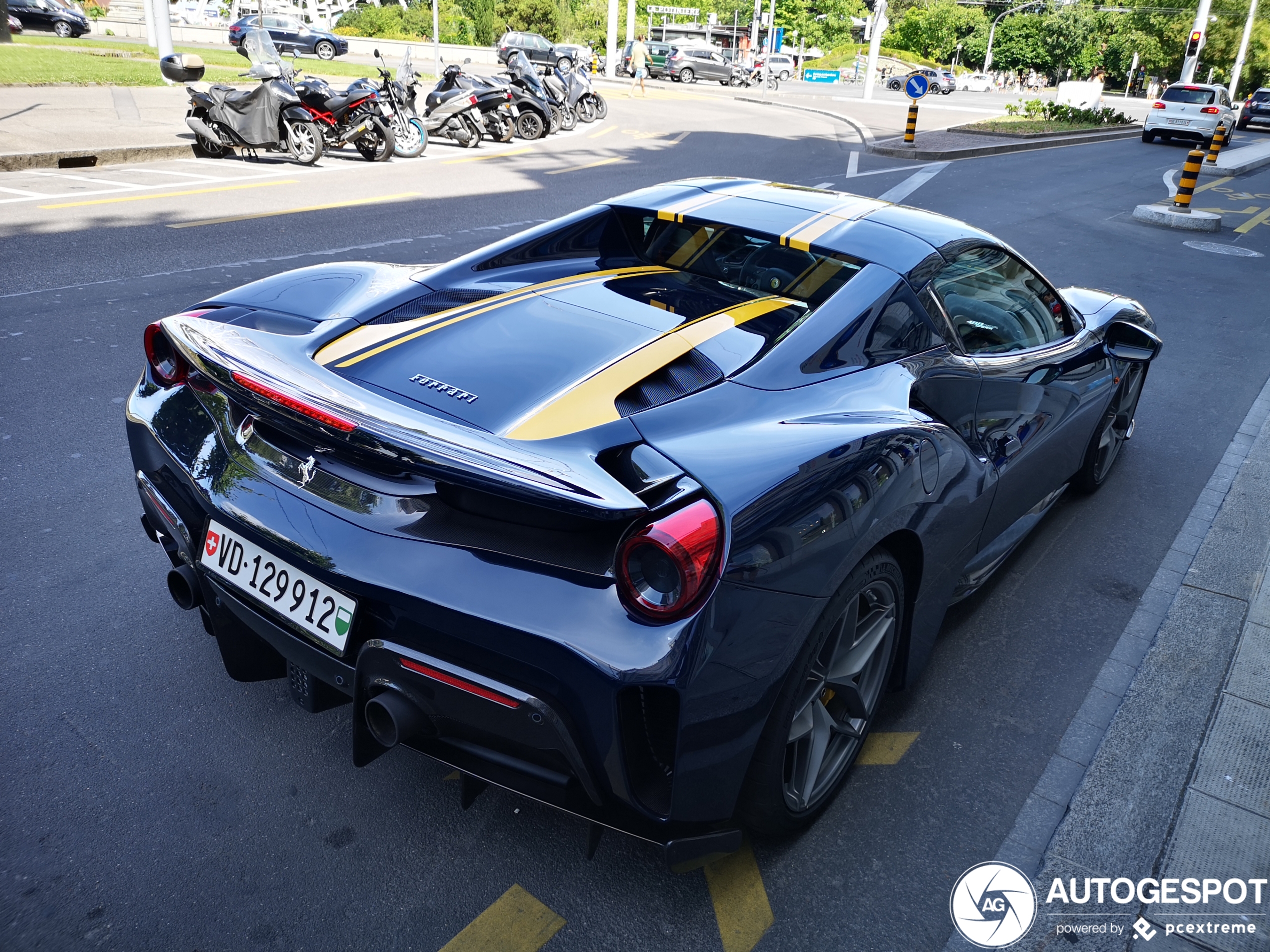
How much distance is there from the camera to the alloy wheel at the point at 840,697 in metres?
2.32

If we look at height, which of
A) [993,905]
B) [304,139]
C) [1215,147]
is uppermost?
[304,139]

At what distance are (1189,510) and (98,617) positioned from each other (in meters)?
4.60

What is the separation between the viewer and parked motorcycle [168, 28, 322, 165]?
42.7 feet

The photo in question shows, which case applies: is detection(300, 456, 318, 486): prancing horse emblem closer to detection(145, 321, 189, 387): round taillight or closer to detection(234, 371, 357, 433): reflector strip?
detection(234, 371, 357, 433): reflector strip

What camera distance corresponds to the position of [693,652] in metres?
1.88

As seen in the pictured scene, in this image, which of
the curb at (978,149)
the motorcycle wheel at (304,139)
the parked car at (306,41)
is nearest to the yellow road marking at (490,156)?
the motorcycle wheel at (304,139)

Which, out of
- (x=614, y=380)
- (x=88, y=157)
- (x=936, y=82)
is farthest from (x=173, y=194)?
(x=936, y=82)

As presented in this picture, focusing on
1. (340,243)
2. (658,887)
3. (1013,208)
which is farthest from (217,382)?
(1013,208)

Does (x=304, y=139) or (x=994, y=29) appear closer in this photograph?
(x=304, y=139)

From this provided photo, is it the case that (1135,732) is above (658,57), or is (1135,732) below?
below

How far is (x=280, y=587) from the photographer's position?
2227 millimetres

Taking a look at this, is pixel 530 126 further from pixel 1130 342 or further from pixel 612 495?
pixel 612 495

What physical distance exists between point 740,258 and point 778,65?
52.7m

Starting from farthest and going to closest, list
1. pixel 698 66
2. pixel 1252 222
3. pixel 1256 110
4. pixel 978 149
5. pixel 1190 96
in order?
pixel 698 66
pixel 1256 110
pixel 1190 96
pixel 978 149
pixel 1252 222
